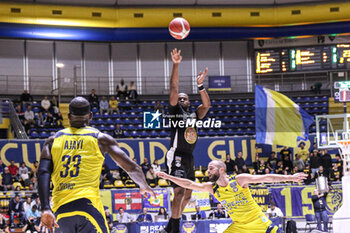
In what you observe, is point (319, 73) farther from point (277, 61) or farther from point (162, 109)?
point (162, 109)

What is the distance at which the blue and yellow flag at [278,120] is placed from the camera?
2730 cm

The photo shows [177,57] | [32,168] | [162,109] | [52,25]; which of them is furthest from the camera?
[52,25]

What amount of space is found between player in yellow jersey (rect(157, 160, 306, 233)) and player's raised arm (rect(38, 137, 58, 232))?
302cm

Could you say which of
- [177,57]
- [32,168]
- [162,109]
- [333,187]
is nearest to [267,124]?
[162,109]

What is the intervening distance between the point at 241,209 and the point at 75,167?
374 centimetres

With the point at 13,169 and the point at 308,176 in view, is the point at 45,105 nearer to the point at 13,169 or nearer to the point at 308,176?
the point at 13,169

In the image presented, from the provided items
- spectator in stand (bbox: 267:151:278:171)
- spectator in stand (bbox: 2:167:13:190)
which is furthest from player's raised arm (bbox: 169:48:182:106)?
spectator in stand (bbox: 267:151:278:171)

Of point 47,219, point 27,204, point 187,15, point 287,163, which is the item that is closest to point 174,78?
point 47,219

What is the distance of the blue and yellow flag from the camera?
27297 mm

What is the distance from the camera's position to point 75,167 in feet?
17.6

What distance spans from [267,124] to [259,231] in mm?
20047

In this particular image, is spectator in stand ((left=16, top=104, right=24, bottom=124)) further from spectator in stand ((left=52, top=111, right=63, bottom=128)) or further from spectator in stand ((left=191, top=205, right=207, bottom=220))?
spectator in stand ((left=191, top=205, right=207, bottom=220))

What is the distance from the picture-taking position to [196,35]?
34156 mm

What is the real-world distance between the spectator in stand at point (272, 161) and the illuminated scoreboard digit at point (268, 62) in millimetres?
8742
